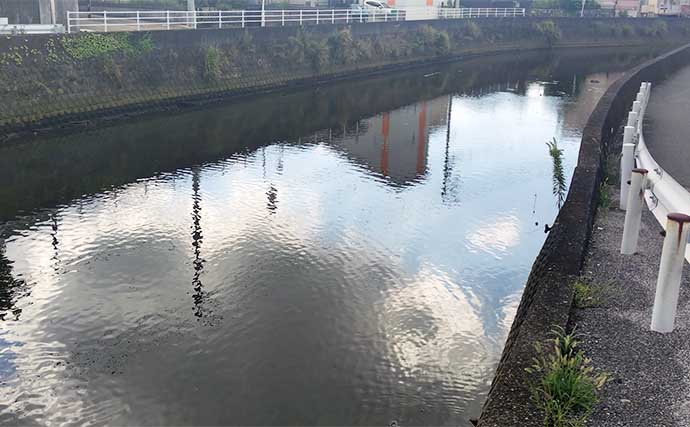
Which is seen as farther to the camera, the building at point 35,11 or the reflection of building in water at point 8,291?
the building at point 35,11

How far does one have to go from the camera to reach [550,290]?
10.0 metres

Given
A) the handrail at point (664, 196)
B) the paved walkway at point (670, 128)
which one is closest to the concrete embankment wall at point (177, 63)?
the paved walkway at point (670, 128)

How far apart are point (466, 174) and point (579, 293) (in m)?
13.0

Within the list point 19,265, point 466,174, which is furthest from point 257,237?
point 466,174

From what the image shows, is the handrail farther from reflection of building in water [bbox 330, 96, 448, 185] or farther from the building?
the building

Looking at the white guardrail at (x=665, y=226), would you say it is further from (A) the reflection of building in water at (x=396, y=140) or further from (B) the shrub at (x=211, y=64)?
(B) the shrub at (x=211, y=64)

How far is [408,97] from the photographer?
39.7 m

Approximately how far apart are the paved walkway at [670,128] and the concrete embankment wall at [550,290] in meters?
1.51

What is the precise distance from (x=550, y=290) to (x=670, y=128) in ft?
52.2

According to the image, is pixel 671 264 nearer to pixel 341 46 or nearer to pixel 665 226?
pixel 665 226

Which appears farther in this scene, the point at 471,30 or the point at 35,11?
the point at 471,30

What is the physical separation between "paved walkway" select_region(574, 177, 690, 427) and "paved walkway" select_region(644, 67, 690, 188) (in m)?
4.65

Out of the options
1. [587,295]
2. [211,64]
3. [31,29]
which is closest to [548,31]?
[211,64]

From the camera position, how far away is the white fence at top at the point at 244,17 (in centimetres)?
3309
